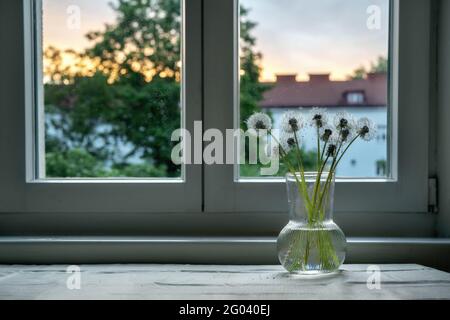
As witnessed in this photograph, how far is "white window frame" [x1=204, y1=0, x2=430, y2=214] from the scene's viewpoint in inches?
53.3

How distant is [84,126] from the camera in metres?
1.44

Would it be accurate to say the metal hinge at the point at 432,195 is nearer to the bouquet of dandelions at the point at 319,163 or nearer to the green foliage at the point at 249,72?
the bouquet of dandelions at the point at 319,163

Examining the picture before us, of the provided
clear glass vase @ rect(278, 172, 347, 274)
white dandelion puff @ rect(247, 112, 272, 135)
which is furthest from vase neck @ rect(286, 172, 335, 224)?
white dandelion puff @ rect(247, 112, 272, 135)

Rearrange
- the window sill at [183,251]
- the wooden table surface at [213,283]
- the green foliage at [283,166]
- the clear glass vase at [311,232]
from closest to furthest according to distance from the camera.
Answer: the wooden table surface at [213,283] → the clear glass vase at [311,232] → the window sill at [183,251] → the green foliage at [283,166]

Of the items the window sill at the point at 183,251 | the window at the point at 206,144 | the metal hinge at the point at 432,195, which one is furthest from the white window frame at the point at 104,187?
the metal hinge at the point at 432,195

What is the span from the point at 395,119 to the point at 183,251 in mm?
643

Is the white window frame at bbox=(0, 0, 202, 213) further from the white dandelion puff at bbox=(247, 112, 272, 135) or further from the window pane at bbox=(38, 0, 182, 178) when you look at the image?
the white dandelion puff at bbox=(247, 112, 272, 135)

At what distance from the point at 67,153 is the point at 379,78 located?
2.85 ft

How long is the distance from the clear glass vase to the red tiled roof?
0.29 m

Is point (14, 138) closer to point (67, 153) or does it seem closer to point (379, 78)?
point (67, 153)

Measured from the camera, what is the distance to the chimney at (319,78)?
1.42m

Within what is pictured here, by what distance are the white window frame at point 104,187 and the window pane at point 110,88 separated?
2.1 inches

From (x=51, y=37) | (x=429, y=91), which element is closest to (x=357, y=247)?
(x=429, y=91)

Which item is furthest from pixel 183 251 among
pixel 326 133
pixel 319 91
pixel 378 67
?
pixel 378 67
